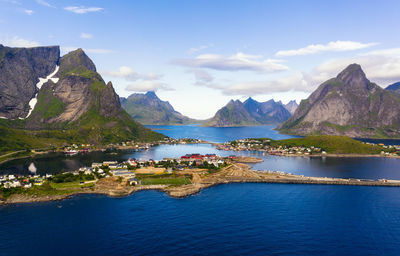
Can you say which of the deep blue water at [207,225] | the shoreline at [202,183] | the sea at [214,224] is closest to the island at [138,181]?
the shoreline at [202,183]

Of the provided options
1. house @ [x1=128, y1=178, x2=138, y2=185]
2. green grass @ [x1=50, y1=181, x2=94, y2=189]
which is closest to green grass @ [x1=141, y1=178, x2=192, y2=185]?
house @ [x1=128, y1=178, x2=138, y2=185]

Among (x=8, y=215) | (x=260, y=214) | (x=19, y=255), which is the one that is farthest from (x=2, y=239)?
(x=260, y=214)

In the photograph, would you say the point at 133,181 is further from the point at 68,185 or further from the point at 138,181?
the point at 68,185

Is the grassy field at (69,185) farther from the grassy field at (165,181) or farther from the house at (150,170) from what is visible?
the house at (150,170)

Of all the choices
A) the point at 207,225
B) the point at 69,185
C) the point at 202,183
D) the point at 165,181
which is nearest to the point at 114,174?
the point at 69,185

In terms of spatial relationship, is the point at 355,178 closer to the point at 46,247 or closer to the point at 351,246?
the point at 351,246

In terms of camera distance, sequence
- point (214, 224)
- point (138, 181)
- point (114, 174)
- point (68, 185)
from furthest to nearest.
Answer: point (114, 174) → point (138, 181) → point (68, 185) → point (214, 224)
